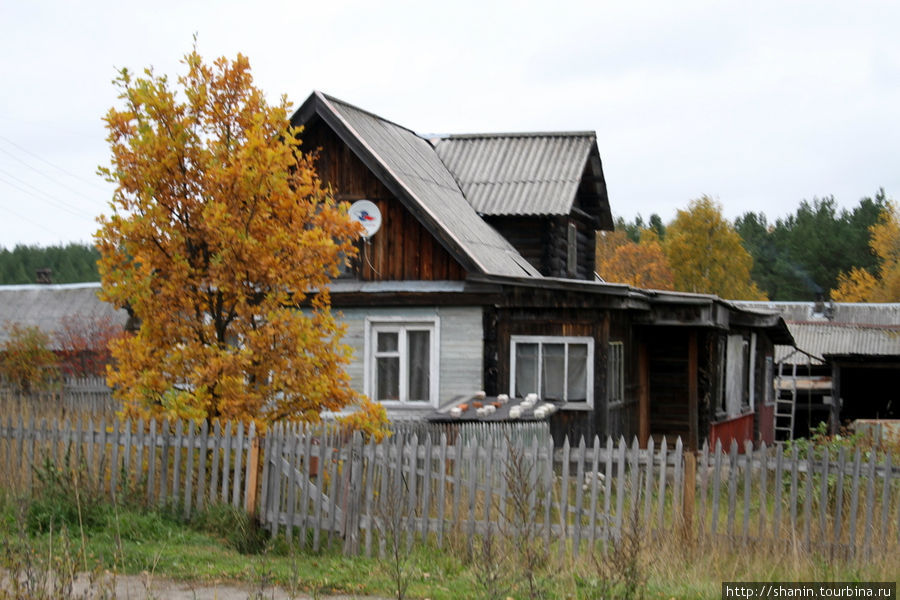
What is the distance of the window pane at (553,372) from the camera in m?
18.0

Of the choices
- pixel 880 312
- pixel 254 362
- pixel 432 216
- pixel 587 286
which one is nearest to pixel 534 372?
pixel 587 286

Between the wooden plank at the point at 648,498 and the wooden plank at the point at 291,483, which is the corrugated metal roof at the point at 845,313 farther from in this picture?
→ the wooden plank at the point at 291,483

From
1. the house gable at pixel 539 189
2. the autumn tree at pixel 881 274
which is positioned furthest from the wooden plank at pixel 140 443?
the autumn tree at pixel 881 274

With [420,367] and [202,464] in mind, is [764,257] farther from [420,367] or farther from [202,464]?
[202,464]

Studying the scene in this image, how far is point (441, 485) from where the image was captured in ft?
34.9

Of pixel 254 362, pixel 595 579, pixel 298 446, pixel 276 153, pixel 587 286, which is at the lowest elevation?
pixel 595 579

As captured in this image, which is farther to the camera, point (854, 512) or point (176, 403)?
point (176, 403)

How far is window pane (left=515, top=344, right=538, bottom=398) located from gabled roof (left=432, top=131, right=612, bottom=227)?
4179 mm

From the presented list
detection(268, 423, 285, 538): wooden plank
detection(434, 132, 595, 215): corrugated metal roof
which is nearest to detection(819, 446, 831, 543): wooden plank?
detection(268, 423, 285, 538): wooden plank

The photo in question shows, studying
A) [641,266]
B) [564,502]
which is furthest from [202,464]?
[641,266]

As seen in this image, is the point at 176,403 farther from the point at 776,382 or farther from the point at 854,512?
the point at 776,382

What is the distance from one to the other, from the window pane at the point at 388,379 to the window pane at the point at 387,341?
6.4 inches

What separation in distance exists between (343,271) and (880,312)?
3541 centimetres

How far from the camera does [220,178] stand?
11.8 metres
